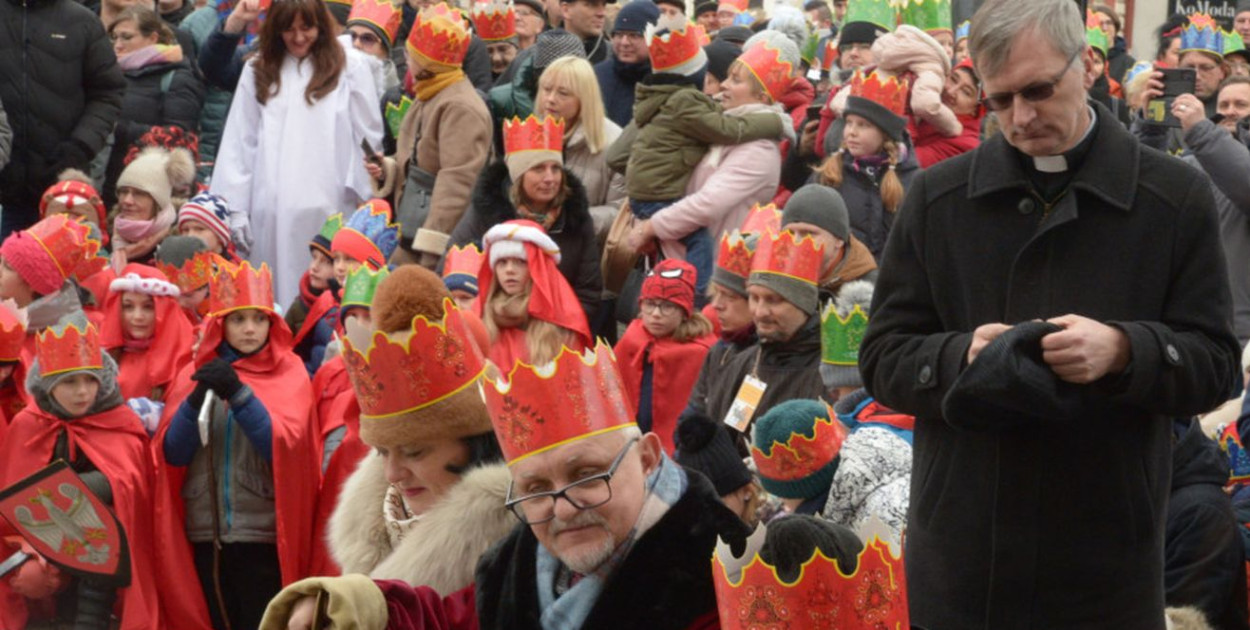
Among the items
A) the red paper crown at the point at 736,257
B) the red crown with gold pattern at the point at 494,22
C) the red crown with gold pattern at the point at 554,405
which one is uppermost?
the red crown with gold pattern at the point at 554,405

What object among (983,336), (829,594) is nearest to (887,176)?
(983,336)

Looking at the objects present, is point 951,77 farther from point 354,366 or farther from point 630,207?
point 354,366

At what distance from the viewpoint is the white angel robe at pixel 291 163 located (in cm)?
1059

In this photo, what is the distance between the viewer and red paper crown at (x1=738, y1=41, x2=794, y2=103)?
9.34 m

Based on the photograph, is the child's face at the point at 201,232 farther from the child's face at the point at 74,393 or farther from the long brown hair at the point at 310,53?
the child's face at the point at 74,393

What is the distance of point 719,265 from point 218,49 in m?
5.42

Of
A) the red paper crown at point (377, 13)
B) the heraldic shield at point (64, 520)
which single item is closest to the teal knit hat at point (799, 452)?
the heraldic shield at point (64, 520)

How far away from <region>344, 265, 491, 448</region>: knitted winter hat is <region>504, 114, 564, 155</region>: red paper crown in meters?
4.40

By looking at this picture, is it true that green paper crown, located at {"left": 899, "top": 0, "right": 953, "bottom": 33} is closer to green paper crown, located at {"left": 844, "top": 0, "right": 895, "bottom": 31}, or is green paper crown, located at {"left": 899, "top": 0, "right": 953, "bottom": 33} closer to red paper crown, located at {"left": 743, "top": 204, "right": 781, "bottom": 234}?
green paper crown, located at {"left": 844, "top": 0, "right": 895, "bottom": 31}

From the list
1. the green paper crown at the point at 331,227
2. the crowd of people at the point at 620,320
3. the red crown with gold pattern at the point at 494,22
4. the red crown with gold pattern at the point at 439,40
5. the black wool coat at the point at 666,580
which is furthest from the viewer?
the red crown with gold pattern at the point at 494,22

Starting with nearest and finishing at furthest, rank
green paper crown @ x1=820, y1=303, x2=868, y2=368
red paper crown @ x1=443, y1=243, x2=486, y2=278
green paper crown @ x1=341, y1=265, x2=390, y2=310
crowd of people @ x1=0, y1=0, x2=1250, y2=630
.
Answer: crowd of people @ x1=0, y1=0, x2=1250, y2=630
green paper crown @ x1=820, y1=303, x2=868, y2=368
green paper crown @ x1=341, y1=265, x2=390, y2=310
red paper crown @ x1=443, y1=243, x2=486, y2=278

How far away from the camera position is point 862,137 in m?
8.38

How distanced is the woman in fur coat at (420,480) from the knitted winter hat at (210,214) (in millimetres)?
5336

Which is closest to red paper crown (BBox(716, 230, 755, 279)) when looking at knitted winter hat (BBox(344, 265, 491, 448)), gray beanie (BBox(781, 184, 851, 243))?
gray beanie (BBox(781, 184, 851, 243))
